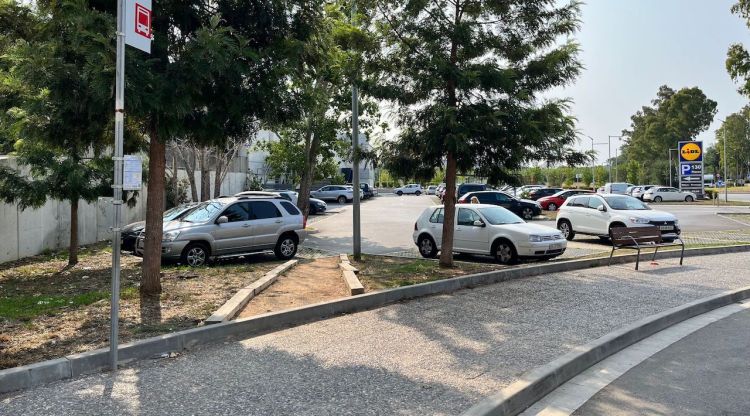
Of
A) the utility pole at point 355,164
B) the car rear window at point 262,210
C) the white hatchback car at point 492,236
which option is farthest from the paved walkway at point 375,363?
the car rear window at point 262,210

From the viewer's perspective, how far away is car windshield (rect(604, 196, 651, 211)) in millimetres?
18297

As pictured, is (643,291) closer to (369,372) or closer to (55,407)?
(369,372)

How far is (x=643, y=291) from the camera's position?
9.99 meters

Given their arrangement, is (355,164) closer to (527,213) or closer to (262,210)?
(262,210)

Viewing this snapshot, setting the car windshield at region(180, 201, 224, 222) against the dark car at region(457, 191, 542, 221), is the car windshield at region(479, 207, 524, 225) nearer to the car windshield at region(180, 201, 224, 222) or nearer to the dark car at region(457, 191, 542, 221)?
the car windshield at region(180, 201, 224, 222)

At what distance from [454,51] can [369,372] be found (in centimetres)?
764

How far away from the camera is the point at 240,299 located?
8156 mm

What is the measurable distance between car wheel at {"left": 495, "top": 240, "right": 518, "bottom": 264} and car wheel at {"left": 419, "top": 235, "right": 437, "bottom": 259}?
187 centimetres

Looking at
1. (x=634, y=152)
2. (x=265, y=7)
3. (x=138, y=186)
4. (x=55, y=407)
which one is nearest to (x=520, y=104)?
(x=265, y=7)

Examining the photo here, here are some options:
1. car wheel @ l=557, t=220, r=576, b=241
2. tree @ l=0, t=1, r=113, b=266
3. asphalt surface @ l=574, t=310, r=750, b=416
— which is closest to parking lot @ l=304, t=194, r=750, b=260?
car wheel @ l=557, t=220, r=576, b=241

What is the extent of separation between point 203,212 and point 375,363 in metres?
9.03

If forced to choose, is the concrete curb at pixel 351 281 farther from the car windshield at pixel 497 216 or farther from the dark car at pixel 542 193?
the dark car at pixel 542 193

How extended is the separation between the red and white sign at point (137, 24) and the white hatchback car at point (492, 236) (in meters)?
9.66

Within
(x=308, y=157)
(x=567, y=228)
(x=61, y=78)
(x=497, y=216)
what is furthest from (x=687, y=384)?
(x=308, y=157)
